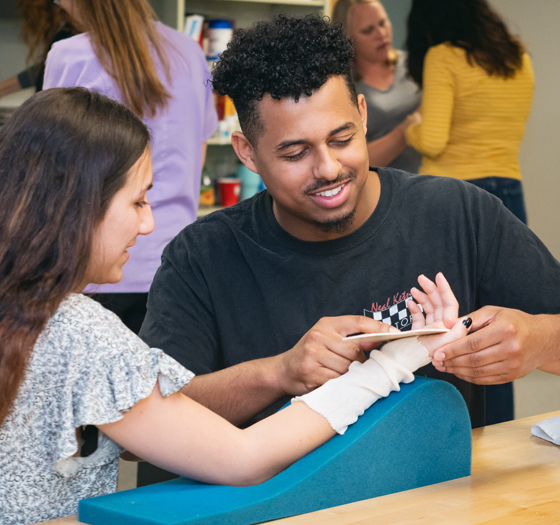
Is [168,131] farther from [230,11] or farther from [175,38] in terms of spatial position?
[230,11]

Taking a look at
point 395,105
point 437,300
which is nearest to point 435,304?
point 437,300

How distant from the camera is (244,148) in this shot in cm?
135

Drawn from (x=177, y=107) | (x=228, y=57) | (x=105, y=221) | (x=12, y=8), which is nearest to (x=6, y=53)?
(x=12, y=8)

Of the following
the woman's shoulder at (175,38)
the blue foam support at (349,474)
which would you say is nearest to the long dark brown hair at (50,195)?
the blue foam support at (349,474)

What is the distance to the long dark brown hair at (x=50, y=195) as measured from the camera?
32.6 inches

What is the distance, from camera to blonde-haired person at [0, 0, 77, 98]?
2176 mm

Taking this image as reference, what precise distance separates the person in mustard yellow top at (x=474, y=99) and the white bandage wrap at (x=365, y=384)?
163 centimetres

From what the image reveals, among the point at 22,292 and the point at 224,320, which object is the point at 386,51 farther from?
the point at 22,292

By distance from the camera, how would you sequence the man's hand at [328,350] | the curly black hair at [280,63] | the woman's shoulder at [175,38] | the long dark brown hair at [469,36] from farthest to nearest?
the long dark brown hair at [469,36] → the woman's shoulder at [175,38] → the curly black hair at [280,63] → the man's hand at [328,350]

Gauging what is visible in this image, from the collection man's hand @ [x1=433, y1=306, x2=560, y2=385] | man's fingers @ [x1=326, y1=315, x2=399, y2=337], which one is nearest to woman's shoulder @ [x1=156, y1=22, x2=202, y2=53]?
man's fingers @ [x1=326, y1=315, x2=399, y2=337]

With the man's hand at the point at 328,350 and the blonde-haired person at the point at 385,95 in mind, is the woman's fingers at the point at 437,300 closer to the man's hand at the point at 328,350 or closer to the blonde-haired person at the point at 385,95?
the man's hand at the point at 328,350

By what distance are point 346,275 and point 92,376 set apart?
0.57 metres

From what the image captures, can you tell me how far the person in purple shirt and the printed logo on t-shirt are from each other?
0.77 metres

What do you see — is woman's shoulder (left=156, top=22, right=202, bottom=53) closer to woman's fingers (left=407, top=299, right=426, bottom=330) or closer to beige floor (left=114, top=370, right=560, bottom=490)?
woman's fingers (left=407, top=299, right=426, bottom=330)
